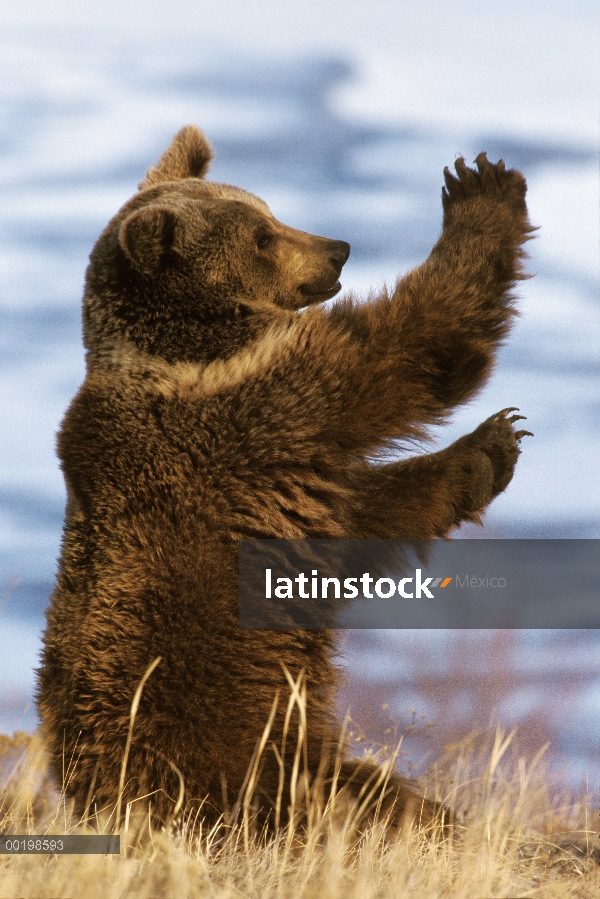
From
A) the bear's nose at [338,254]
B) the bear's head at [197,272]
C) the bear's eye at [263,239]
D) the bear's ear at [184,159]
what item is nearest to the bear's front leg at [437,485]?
the bear's head at [197,272]

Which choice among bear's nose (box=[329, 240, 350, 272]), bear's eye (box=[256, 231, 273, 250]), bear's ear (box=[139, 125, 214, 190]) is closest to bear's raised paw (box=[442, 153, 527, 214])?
bear's nose (box=[329, 240, 350, 272])

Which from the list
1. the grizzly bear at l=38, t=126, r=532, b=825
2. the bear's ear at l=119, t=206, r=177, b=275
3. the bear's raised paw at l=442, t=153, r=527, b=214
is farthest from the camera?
the bear's raised paw at l=442, t=153, r=527, b=214

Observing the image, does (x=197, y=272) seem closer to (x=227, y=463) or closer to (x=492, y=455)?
(x=227, y=463)

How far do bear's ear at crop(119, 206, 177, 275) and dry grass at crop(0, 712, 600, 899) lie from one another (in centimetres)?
211

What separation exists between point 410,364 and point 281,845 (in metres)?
1.94

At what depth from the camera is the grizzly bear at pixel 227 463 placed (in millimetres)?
3770

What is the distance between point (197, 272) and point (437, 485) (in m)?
1.39

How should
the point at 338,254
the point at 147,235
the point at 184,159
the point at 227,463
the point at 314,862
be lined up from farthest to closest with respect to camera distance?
1. the point at 184,159
2. the point at 338,254
3. the point at 147,235
4. the point at 227,463
5. the point at 314,862

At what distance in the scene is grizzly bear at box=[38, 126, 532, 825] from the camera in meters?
3.77

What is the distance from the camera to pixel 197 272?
4363 millimetres

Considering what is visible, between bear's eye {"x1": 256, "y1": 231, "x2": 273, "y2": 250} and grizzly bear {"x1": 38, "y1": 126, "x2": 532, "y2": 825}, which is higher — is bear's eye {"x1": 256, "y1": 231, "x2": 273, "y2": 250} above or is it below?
above

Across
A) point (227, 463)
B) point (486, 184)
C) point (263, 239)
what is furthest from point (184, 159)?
point (227, 463)

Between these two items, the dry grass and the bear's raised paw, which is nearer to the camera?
the dry grass

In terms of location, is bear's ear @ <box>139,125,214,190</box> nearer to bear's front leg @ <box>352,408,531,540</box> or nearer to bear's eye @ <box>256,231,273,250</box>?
bear's eye @ <box>256,231,273,250</box>
